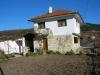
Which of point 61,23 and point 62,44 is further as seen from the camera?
point 61,23

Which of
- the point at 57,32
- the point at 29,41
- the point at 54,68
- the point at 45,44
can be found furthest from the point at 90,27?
the point at 54,68

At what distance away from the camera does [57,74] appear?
13.0 metres

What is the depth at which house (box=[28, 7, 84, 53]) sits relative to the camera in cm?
2892

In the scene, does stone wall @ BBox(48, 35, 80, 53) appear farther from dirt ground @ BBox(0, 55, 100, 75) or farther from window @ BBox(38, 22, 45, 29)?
dirt ground @ BBox(0, 55, 100, 75)

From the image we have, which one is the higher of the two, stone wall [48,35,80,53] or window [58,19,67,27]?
window [58,19,67,27]

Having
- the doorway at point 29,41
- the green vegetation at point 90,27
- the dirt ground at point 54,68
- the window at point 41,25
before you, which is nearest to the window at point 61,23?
the window at point 41,25

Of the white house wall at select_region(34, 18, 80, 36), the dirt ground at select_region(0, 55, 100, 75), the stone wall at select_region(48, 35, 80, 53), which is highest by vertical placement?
the white house wall at select_region(34, 18, 80, 36)

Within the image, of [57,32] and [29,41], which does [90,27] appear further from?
[57,32]

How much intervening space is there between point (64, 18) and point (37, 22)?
4.98 metres

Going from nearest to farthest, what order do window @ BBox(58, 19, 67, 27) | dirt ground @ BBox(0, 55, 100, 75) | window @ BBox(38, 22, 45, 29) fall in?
dirt ground @ BBox(0, 55, 100, 75), window @ BBox(58, 19, 67, 27), window @ BBox(38, 22, 45, 29)

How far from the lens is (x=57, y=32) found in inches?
1180

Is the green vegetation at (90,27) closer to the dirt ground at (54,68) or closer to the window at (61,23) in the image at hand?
the window at (61,23)

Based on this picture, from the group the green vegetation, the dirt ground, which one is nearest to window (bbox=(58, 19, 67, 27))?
the dirt ground

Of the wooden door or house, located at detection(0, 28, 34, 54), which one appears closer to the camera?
the wooden door
